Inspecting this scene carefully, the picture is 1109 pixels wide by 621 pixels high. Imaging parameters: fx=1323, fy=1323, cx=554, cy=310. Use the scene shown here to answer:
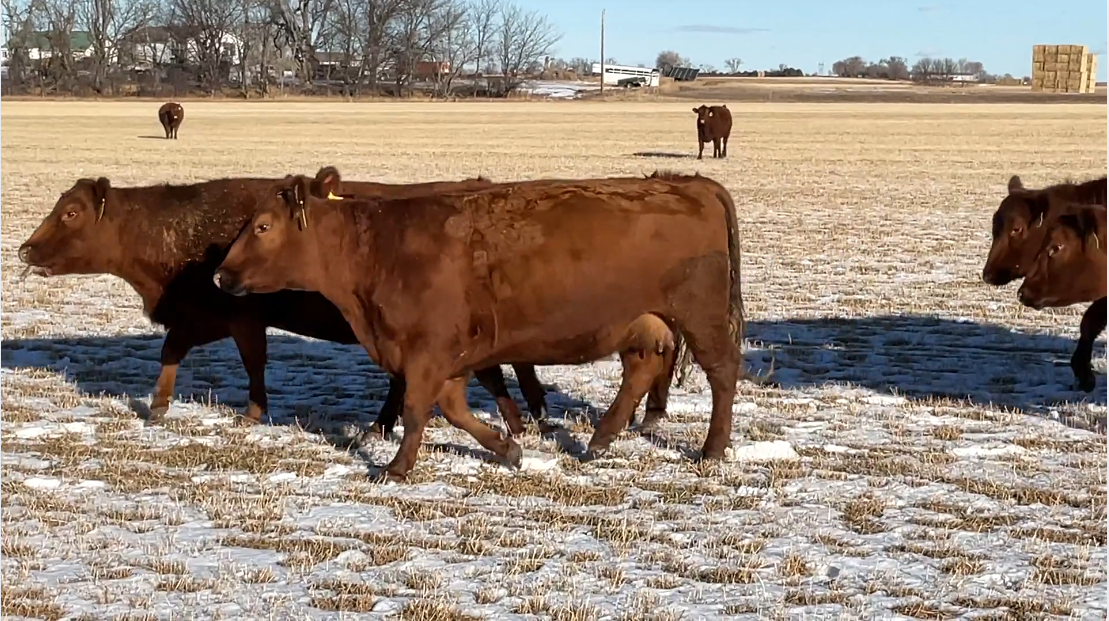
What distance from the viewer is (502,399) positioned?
261 inches

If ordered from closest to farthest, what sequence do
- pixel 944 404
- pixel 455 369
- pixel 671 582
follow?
pixel 671 582
pixel 455 369
pixel 944 404

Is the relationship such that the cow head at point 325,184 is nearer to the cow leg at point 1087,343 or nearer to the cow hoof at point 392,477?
the cow hoof at point 392,477

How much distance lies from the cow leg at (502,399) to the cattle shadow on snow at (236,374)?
1.86 feet

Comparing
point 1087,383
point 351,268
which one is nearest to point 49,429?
point 351,268

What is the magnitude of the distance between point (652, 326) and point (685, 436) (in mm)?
725

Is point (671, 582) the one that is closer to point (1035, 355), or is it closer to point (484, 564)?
point (484, 564)

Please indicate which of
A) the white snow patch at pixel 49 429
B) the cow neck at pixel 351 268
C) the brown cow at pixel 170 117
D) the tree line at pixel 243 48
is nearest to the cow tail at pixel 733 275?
the cow neck at pixel 351 268

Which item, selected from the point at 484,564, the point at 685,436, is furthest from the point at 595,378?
the point at 484,564

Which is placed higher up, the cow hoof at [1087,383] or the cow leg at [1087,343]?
the cow leg at [1087,343]

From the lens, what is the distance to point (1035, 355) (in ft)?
27.6

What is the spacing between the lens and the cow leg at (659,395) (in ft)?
21.6

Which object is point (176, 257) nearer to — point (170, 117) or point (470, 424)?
point (470, 424)

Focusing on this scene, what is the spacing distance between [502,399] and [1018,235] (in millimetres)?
2758

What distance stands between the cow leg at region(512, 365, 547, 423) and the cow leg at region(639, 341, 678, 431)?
571 mm
